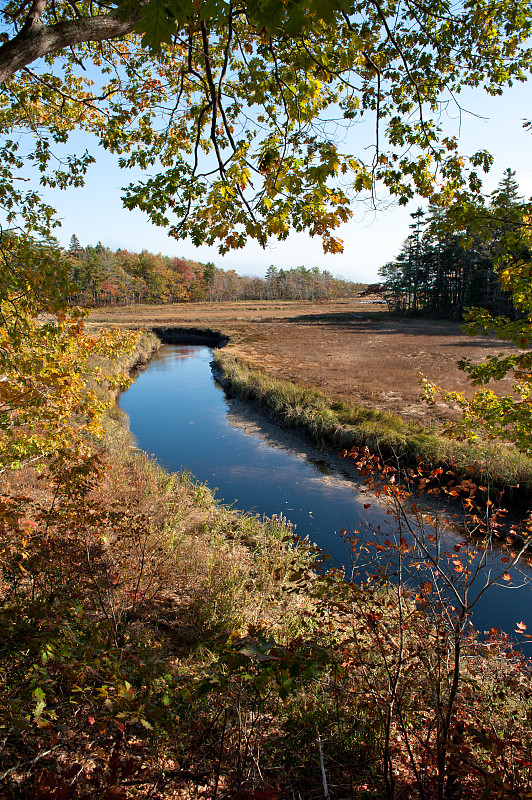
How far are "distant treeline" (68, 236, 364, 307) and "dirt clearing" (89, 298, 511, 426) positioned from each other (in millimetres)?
35173

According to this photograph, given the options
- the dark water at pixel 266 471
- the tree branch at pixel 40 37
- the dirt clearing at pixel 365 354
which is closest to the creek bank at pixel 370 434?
the dark water at pixel 266 471

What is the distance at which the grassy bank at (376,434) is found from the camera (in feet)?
35.8

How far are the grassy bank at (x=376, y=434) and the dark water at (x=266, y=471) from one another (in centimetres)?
90

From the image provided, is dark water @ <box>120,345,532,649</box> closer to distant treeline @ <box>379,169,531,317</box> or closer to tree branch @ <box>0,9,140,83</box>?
tree branch @ <box>0,9,140,83</box>

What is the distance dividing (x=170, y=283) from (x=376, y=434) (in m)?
105

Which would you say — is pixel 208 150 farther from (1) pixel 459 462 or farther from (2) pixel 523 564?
(1) pixel 459 462

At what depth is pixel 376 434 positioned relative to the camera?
542 inches

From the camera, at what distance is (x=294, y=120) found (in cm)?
384

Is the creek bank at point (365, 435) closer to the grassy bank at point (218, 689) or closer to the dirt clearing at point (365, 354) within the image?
the dirt clearing at point (365, 354)

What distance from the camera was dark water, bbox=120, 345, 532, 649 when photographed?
7965 mm

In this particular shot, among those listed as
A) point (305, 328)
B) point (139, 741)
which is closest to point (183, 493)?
point (139, 741)

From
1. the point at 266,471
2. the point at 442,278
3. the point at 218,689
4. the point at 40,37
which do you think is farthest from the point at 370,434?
the point at 442,278

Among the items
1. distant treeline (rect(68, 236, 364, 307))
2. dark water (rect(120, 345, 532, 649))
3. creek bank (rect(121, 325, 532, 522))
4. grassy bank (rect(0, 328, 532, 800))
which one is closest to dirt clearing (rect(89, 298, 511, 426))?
creek bank (rect(121, 325, 532, 522))

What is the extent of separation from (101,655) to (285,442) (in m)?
13.0
